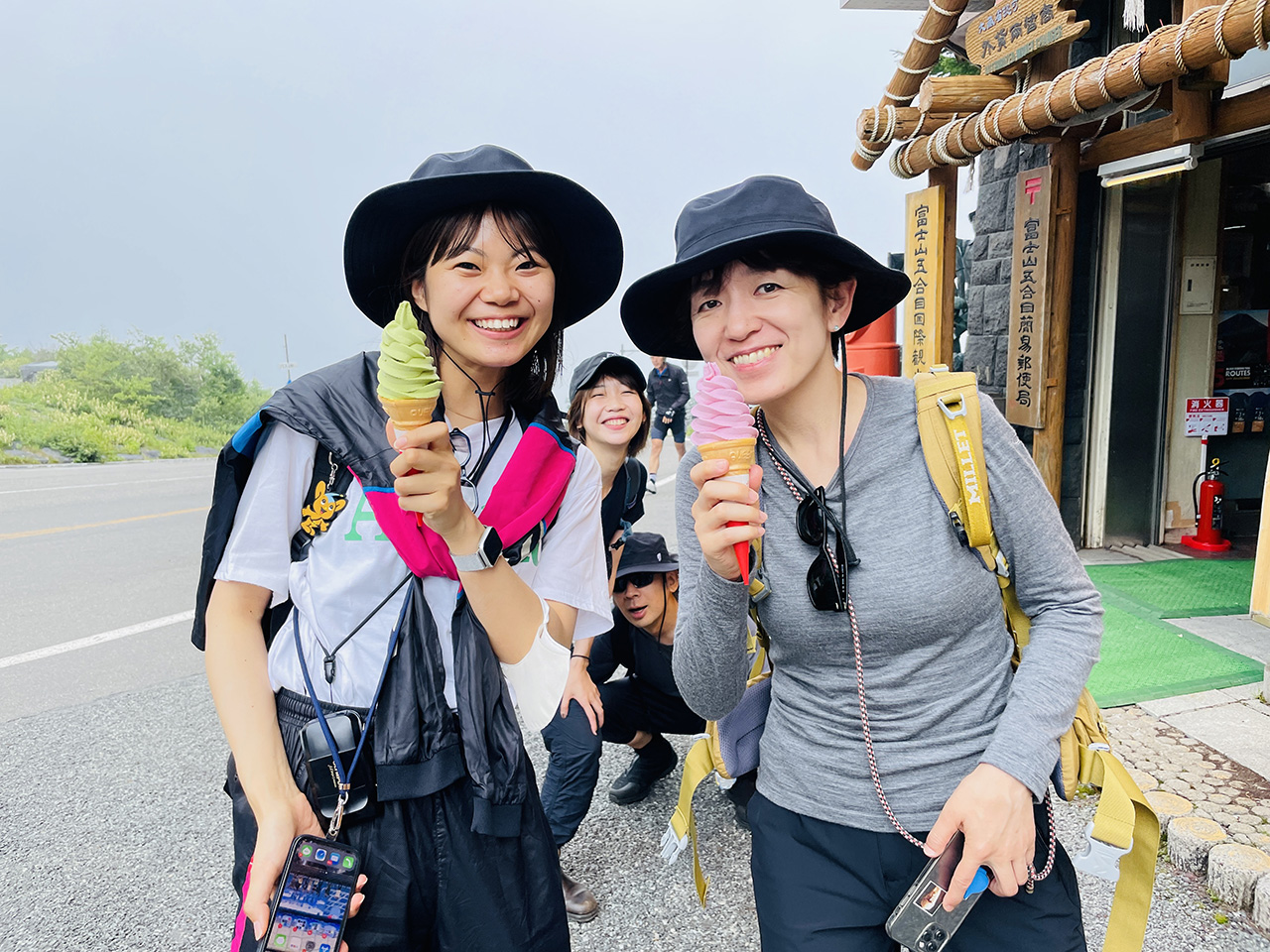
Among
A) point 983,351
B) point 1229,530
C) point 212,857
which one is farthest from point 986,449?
point 1229,530

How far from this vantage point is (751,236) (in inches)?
58.6

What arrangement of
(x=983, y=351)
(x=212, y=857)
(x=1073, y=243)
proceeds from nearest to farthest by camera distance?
(x=212, y=857) → (x=1073, y=243) → (x=983, y=351)

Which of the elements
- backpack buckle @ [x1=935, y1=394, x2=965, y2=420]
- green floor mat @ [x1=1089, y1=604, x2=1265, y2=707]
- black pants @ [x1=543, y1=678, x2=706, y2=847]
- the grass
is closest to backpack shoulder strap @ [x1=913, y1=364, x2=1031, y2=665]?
backpack buckle @ [x1=935, y1=394, x2=965, y2=420]

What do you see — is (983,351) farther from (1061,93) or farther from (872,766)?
(872,766)

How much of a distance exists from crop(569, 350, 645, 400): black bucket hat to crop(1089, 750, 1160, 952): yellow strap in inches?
113

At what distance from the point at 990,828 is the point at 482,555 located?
0.98m

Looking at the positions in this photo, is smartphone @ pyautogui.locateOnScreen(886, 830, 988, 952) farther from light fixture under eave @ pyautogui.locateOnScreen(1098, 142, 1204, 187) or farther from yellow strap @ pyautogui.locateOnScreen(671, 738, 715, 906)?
light fixture under eave @ pyautogui.locateOnScreen(1098, 142, 1204, 187)

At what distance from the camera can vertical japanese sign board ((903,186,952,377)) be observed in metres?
6.33

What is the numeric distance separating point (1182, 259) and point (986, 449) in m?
6.64

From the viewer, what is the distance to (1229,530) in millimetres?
7059

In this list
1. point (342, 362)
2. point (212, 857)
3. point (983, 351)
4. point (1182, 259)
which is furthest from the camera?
point (983, 351)

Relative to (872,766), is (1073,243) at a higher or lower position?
higher

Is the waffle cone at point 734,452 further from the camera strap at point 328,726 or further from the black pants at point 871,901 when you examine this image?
the black pants at point 871,901

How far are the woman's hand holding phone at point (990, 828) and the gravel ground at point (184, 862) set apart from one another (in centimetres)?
157
